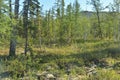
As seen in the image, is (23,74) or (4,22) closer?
(23,74)

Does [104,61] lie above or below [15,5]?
below

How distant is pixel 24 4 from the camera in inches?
1093

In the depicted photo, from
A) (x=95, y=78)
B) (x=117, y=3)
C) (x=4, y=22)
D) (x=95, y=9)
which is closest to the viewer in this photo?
(x=95, y=78)

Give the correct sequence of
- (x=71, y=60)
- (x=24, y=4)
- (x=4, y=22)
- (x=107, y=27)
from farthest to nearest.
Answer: (x=107, y=27)
(x=24, y=4)
(x=71, y=60)
(x=4, y=22)

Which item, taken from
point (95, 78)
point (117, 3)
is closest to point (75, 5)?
point (117, 3)

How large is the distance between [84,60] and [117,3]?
1148 inches

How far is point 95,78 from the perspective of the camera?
1302cm

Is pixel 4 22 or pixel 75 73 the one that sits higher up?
pixel 4 22

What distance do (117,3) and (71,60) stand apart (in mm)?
29876

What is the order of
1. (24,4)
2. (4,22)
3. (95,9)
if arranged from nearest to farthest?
(4,22) < (24,4) < (95,9)

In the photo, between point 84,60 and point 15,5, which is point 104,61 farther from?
point 15,5

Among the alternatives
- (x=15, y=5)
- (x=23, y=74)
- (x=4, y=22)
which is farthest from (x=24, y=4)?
(x=23, y=74)

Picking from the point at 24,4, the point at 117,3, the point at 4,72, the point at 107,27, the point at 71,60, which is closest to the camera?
the point at 4,72

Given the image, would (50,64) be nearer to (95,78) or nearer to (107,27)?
(95,78)
